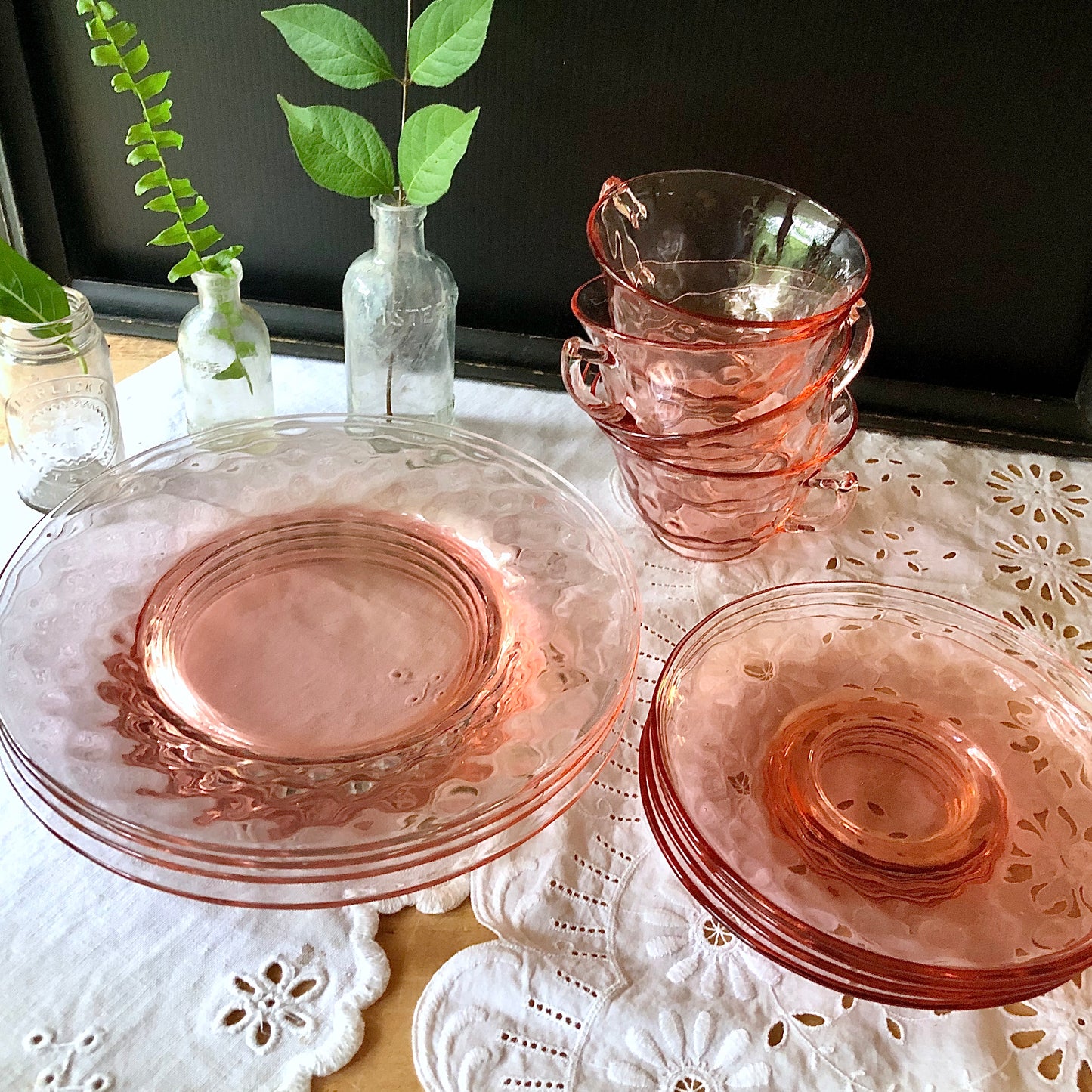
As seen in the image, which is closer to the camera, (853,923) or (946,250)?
(853,923)

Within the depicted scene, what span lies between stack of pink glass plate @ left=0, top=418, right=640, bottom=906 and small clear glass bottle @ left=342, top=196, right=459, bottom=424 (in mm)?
99

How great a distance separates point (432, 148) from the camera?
0.65 metres

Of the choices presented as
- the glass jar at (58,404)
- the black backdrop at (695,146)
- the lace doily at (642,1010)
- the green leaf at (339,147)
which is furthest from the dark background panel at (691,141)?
the lace doily at (642,1010)

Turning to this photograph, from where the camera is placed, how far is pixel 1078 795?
0.50m

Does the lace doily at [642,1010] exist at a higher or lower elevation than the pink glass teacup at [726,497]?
lower

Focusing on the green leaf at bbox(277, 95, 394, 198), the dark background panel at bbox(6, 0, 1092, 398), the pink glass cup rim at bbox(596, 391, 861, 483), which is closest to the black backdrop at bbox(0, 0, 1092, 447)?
the dark background panel at bbox(6, 0, 1092, 398)

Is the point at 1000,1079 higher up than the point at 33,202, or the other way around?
the point at 33,202

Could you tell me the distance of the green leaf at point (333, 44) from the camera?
65cm

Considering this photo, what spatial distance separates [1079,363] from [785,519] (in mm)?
317

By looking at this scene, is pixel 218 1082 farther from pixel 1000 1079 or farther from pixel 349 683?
pixel 1000 1079

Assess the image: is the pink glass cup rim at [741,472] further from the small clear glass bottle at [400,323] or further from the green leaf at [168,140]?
the green leaf at [168,140]

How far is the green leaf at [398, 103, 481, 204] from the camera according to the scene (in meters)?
0.64

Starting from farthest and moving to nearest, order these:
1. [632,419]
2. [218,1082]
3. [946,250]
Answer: [946,250]
[632,419]
[218,1082]

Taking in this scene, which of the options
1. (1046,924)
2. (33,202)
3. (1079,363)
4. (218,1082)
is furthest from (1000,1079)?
(33,202)
